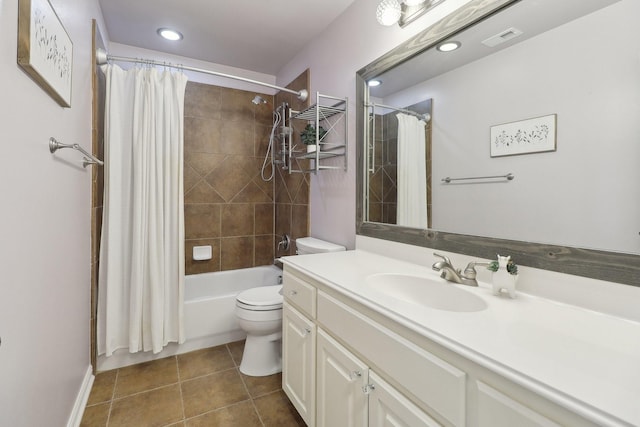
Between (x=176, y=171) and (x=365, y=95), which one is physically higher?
(x=365, y=95)

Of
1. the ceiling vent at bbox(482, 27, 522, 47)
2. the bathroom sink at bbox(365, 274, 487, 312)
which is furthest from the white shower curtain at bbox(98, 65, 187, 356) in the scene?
the ceiling vent at bbox(482, 27, 522, 47)

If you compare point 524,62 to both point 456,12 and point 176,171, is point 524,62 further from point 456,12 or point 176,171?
point 176,171

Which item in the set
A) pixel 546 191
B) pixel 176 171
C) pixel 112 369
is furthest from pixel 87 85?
pixel 546 191

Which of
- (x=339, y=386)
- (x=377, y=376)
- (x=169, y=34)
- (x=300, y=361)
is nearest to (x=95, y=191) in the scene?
(x=169, y=34)

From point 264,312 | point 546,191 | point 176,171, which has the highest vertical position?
point 176,171

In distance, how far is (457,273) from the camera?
116 centimetres

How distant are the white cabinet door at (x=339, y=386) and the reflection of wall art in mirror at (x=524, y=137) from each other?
94 centimetres

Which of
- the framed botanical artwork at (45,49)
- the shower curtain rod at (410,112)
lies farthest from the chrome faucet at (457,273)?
the framed botanical artwork at (45,49)

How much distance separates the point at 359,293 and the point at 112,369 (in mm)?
2029

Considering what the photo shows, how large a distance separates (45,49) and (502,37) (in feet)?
5.39

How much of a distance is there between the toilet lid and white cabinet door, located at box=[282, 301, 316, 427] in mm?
374

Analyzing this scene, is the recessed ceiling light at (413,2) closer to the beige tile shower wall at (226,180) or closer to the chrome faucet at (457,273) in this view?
the chrome faucet at (457,273)

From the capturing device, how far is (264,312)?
1.91 m

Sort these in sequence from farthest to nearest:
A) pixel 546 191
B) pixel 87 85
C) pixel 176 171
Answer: pixel 176 171
pixel 87 85
pixel 546 191
